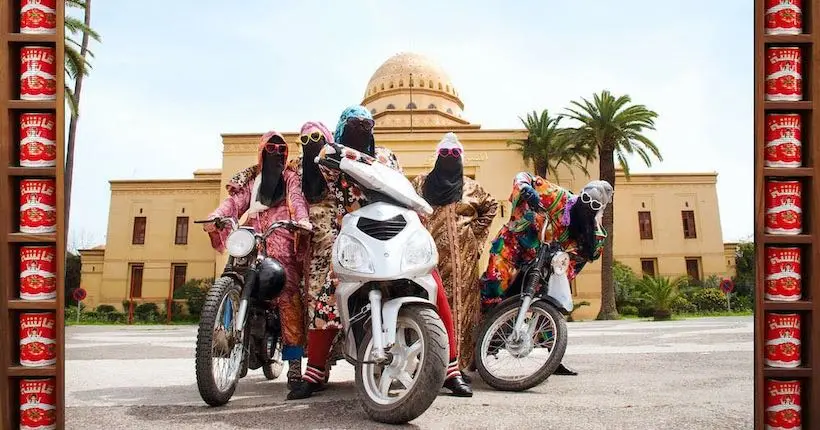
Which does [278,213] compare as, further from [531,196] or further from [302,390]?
[531,196]

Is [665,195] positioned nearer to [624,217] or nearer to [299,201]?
[624,217]

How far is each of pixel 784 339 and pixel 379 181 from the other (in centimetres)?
185

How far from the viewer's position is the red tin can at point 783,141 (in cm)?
246

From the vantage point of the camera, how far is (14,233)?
2.44 metres

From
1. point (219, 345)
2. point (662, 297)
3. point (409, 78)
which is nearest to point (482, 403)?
point (219, 345)

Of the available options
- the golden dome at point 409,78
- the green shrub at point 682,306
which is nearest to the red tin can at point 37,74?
the green shrub at point 682,306

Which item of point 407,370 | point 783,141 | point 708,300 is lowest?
point 708,300

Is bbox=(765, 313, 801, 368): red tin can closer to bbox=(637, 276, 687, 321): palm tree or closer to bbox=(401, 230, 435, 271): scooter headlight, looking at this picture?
bbox=(401, 230, 435, 271): scooter headlight

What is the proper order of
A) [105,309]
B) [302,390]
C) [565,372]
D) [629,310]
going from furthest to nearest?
[105,309]
[629,310]
[565,372]
[302,390]

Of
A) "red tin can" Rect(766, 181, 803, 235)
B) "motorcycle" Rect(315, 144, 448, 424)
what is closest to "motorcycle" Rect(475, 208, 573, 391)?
"motorcycle" Rect(315, 144, 448, 424)

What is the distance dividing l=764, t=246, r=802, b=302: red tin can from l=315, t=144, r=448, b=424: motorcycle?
1297 millimetres

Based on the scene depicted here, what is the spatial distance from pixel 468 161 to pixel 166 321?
15.2 meters

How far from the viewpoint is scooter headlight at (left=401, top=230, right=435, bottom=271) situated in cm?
301

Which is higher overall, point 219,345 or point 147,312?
point 219,345
